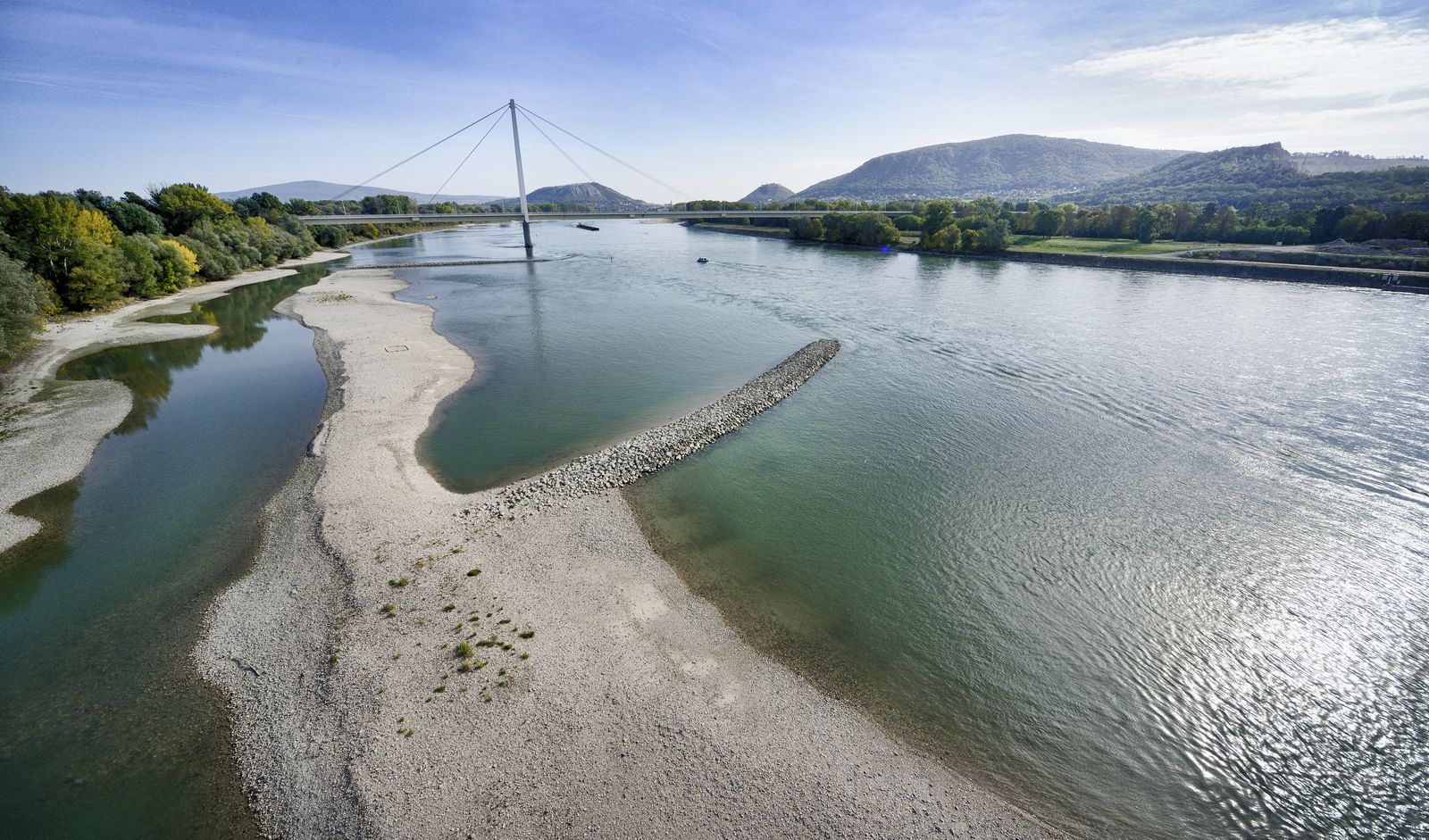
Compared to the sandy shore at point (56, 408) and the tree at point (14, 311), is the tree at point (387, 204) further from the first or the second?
the tree at point (14, 311)

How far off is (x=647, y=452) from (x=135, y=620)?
1062cm

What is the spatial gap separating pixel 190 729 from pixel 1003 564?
14.2 meters

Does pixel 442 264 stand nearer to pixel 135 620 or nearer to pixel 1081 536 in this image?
pixel 135 620

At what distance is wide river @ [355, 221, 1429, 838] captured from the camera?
25.5ft

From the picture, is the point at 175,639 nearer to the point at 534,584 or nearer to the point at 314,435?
the point at 534,584

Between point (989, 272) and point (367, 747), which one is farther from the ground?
point (989, 272)

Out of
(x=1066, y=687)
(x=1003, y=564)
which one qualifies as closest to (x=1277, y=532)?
(x=1003, y=564)

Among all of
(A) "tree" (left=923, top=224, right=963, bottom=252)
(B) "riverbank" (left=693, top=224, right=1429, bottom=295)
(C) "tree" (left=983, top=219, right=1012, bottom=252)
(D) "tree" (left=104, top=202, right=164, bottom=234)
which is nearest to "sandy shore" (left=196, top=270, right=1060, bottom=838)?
(D) "tree" (left=104, top=202, right=164, bottom=234)

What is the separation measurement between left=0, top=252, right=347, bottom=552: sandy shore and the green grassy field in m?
69.2

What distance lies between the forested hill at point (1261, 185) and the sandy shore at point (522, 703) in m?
86.7

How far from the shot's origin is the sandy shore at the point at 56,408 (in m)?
14.2

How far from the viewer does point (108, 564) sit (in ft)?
37.4

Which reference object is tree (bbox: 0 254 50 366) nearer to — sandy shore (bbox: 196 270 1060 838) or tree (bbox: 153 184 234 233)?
sandy shore (bbox: 196 270 1060 838)

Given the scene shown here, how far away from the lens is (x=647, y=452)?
15570mm
